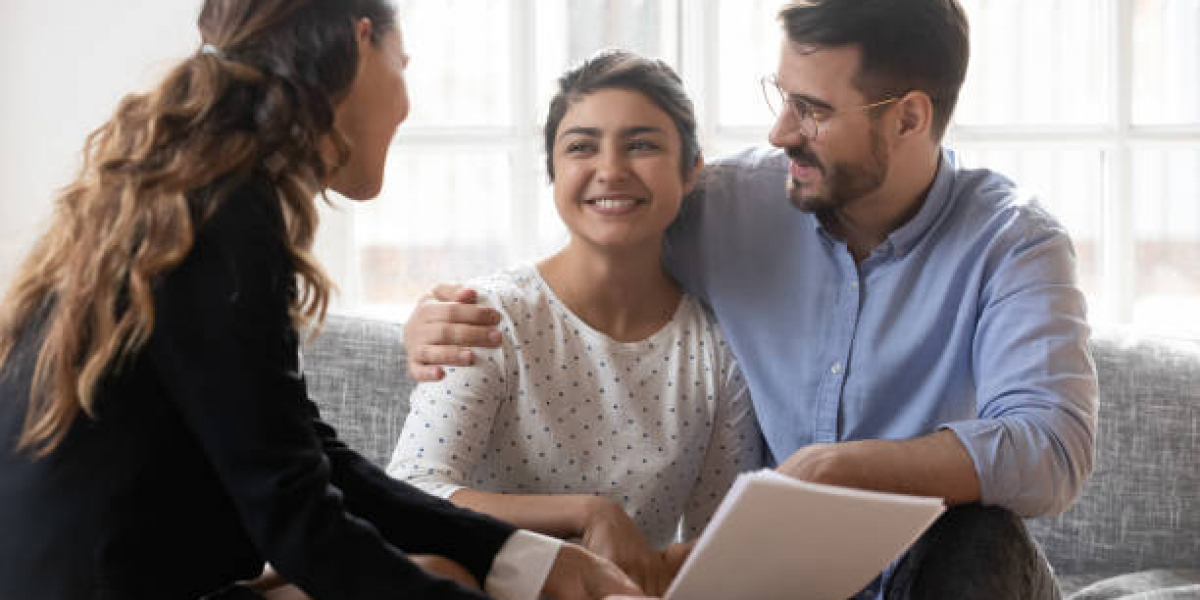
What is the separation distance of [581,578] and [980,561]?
480 mm

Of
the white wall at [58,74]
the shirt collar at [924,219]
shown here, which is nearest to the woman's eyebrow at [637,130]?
the shirt collar at [924,219]

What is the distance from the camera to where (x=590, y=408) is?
171cm

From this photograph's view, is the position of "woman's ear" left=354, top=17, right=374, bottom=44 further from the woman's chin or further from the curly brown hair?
the woman's chin

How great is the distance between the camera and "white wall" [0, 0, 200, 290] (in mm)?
2604

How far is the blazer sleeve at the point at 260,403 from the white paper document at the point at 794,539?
0.25m

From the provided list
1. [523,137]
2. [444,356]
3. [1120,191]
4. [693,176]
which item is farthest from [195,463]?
[1120,191]

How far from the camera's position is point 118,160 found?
41.6 inches

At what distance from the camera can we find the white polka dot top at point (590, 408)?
65.7 inches

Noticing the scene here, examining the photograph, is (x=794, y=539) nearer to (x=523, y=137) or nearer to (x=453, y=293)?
(x=453, y=293)

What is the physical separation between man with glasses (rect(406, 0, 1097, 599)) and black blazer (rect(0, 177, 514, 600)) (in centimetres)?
52

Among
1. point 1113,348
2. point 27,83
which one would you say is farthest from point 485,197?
point 1113,348

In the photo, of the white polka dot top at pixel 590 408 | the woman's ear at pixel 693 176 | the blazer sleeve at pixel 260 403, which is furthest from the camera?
the woman's ear at pixel 693 176

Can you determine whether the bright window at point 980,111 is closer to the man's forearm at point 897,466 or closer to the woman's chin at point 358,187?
the man's forearm at point 897,466

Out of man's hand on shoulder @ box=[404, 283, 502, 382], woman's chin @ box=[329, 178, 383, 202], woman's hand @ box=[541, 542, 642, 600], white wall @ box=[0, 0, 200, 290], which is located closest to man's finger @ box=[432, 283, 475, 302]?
man's hand on shoulder @ box=[404, 283, 502, 382]
